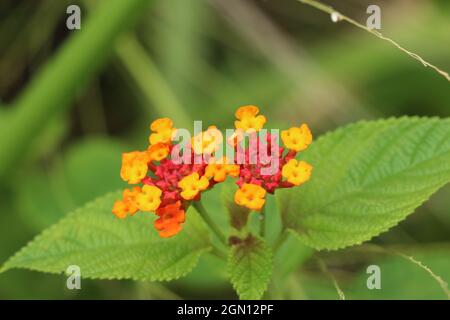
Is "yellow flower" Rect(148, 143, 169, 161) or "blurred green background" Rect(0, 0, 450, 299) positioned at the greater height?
"blurred green background" Rect(0, 0, 450, 299)

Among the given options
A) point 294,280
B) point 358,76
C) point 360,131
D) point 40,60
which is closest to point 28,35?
point 40,60

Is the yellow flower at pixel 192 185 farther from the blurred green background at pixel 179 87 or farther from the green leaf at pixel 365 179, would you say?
the blurred green background at pixel 179 87

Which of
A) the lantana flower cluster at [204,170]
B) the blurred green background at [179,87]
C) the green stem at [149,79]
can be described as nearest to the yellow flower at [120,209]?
the lantana flower cluster at [204,170]

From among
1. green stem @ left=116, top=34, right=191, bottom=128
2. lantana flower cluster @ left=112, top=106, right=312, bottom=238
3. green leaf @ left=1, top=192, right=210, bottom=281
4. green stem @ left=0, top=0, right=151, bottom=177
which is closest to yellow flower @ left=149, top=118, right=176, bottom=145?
lantana flower cluster @ left=112, top=106, right=312, bottom=238

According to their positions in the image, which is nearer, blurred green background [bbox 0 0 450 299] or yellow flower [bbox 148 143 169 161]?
yellow flower [bbox 148 143 169 161]

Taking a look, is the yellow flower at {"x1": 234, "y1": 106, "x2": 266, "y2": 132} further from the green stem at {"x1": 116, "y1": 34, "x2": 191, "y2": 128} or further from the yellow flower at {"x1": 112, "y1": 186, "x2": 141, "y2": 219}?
the green stem at {"x1": 116, "y1": 34, "x2": 191, "y2": 128}

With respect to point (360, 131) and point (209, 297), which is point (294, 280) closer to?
point (209, 297)
